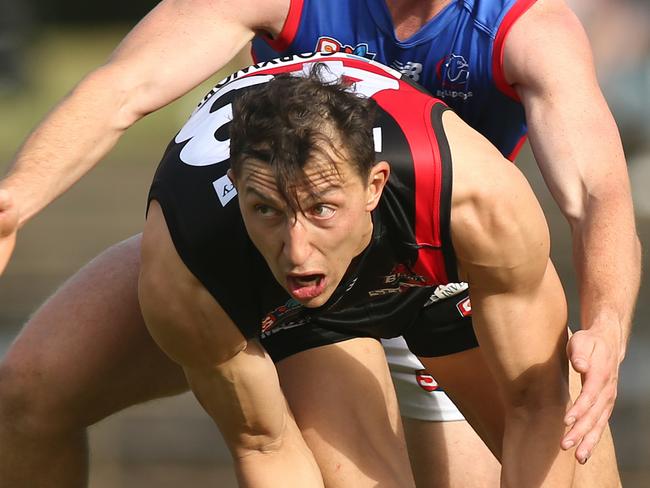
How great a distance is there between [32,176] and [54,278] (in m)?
6.81

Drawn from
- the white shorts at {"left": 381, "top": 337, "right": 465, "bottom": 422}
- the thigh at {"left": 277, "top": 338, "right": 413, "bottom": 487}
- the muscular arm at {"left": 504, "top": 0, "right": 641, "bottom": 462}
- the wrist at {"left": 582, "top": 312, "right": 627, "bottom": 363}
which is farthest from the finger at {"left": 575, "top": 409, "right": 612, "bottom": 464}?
the white shorts at {"left": 381, "top": 337, "right": 465, "bottom": 422}

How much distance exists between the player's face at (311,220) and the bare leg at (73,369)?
908 mm

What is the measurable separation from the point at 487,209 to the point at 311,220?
0.39m

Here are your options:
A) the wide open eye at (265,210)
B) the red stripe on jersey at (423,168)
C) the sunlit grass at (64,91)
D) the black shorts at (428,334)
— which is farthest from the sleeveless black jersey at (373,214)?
the sunlit grass at (64,91)

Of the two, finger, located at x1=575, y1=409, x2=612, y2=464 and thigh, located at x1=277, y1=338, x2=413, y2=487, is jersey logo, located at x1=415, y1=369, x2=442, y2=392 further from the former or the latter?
finger, located at x1=575, y1=409, x2=612, y2=464

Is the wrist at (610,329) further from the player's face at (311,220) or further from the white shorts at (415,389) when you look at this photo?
the white shorts at (415,389)

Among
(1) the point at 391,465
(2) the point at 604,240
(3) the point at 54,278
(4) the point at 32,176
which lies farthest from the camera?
(3) the point at 54,278

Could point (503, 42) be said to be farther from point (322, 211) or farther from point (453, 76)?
point (322, 211)

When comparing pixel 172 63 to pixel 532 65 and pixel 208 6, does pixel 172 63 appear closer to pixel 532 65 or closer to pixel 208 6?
pixel 208 6

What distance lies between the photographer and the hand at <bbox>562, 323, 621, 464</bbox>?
2.83 metres

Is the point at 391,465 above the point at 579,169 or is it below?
below

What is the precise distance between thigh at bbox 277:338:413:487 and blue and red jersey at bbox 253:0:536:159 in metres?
0.73

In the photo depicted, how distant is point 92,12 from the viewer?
1344cm

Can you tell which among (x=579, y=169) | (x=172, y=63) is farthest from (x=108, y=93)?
(x=579, y=169)
